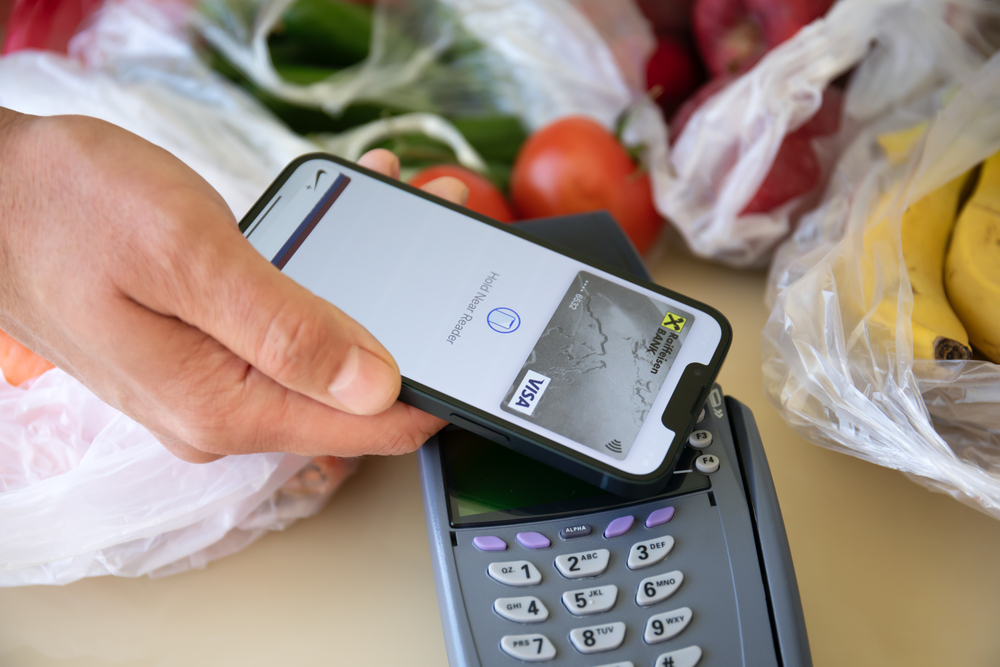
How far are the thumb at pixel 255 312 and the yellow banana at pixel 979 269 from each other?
0.32 m

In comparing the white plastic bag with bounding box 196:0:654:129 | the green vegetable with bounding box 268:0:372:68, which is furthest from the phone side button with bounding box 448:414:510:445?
the green vegetable with bounding box 268:0:372:68

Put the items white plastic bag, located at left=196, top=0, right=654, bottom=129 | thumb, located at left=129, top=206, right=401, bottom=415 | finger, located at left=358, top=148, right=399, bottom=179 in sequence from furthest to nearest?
1. white plastic bag, located at left=196, top=0, right=654, bottom=129
2. finger, located at left=358, top=148, right=399, bottom=179
3. thumb, located at left=129, top=206, right=401, bottom=415

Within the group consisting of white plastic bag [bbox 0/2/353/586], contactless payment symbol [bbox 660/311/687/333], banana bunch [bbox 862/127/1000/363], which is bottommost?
white plastic bag [bbox 0/2/353/586]

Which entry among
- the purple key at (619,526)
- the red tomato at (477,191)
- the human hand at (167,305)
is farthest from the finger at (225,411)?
the red tomato at (477,191)

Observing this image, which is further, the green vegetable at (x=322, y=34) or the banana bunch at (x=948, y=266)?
the green vegetable at (x=322, y=34)

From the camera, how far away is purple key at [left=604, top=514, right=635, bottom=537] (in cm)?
33

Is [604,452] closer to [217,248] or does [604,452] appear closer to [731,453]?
[731,453]

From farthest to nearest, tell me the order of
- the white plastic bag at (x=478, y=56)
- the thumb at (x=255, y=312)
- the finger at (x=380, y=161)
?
the white plastic bag at (x=478, y=56), the finger at (x=380, y=161), the thumb at (x=255, y=312)

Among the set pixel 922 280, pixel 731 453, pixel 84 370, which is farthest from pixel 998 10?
pixel 84 370

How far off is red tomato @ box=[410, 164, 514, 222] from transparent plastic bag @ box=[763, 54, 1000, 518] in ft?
0.68

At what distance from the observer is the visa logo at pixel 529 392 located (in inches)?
13.4

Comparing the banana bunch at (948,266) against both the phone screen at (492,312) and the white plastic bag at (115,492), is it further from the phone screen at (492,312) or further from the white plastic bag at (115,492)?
the white plastic bag at (115,492)

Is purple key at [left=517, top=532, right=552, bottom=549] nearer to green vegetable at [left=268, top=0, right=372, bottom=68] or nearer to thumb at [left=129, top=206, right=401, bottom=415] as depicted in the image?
thumb at [left=129, top=206, right=401, bottom=415]

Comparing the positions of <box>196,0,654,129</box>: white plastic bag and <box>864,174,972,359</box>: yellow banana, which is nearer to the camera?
<box>864,174,972,359</box>: yellow banana
